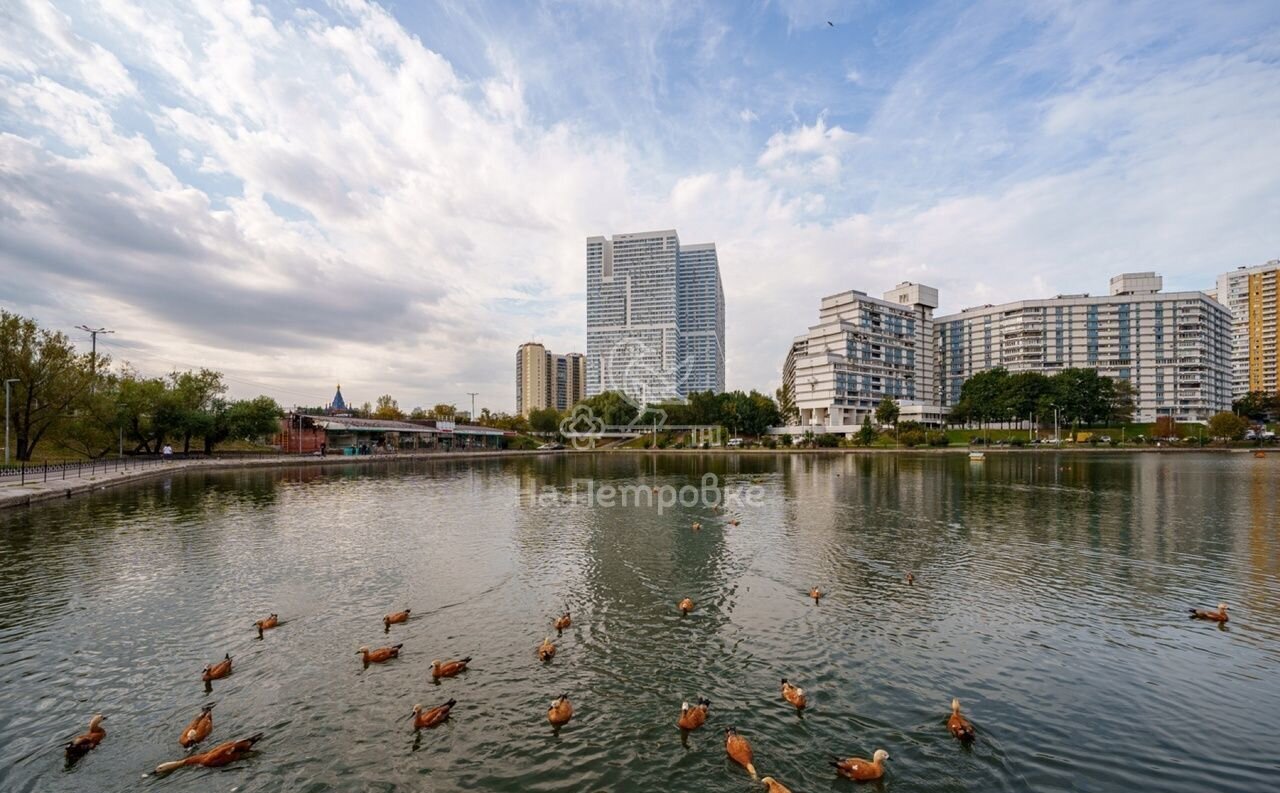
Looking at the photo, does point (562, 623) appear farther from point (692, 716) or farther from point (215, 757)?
point (215, 757)

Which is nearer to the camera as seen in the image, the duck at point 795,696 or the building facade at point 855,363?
the duck at point 795,696

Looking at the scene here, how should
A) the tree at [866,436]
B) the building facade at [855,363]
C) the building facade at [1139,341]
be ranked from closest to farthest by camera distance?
the tree at [866,436]
the building facade at [855,363]
the building facade at [1139,341]

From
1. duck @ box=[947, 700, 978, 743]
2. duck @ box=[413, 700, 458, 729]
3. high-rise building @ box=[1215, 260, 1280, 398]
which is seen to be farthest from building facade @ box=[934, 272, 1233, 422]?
duck @ box=[413, 700, 458, 729]

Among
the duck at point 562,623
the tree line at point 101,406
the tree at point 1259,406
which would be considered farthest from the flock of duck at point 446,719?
the tree at point 1259,406

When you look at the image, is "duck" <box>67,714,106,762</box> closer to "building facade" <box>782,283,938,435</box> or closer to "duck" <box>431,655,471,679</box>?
"duck" <box>431,655,471,679</box>

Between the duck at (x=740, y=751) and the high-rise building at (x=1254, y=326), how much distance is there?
249335mm

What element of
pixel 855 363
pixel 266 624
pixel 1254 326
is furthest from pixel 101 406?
pixel 1254 326

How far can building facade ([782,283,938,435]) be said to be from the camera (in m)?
149

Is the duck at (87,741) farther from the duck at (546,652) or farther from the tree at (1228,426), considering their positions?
the tree at (1228,426)

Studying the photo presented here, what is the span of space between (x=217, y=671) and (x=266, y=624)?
3.06m

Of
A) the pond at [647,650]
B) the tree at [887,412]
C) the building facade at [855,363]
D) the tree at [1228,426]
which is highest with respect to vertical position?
the building facade at [855,363]

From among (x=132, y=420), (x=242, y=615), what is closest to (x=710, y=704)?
(x=242, y=615)

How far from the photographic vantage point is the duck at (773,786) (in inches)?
332

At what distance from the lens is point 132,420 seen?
7162 cm
